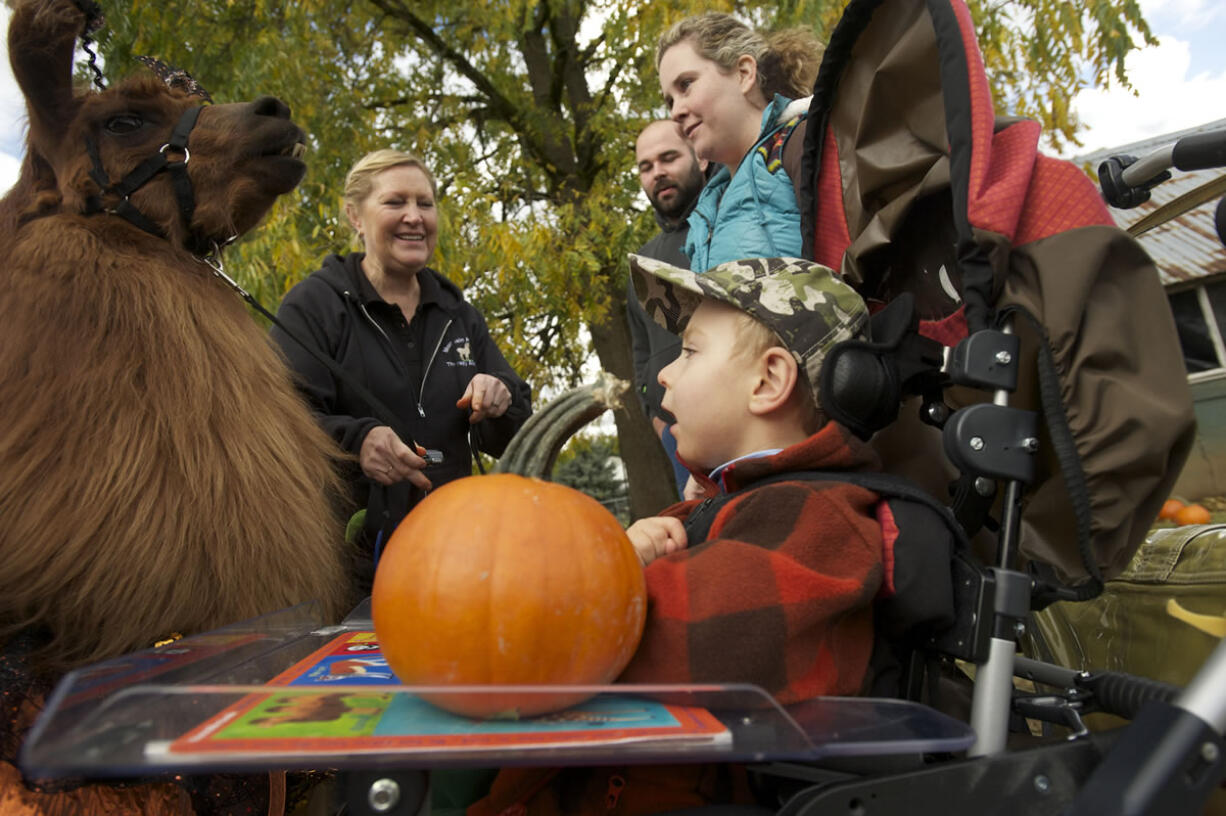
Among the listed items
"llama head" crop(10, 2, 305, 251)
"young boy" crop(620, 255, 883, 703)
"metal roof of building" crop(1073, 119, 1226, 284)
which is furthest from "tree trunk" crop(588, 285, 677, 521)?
"metal roof of building" crop(1073, 119, 1226, 284)

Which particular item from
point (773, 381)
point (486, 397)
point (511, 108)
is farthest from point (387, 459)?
point (511, 108)

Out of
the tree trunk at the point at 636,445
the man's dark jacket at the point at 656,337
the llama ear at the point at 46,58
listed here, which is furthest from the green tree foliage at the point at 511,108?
the llama ear at the point at 46,58

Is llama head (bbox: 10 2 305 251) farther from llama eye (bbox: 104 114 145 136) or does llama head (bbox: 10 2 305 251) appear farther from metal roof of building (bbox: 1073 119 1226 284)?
metal roof of building (bbox: 1073 119 1226 284)

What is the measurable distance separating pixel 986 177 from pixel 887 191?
384 millimetres

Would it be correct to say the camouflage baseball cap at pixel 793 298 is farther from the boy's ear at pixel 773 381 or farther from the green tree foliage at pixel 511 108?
the green tree foliage at pixel 511 108

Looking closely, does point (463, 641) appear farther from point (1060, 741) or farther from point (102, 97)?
point (102, 97)

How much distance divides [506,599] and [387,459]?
1.30m

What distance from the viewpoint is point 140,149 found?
Answer: 201 cm

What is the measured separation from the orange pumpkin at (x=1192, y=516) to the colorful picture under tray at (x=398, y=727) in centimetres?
508

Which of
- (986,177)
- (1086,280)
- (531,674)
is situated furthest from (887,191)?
(531,674)

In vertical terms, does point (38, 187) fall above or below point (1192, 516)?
above

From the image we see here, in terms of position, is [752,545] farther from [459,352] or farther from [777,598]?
[459,352]

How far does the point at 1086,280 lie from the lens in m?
1.33

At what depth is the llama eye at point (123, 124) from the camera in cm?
202
